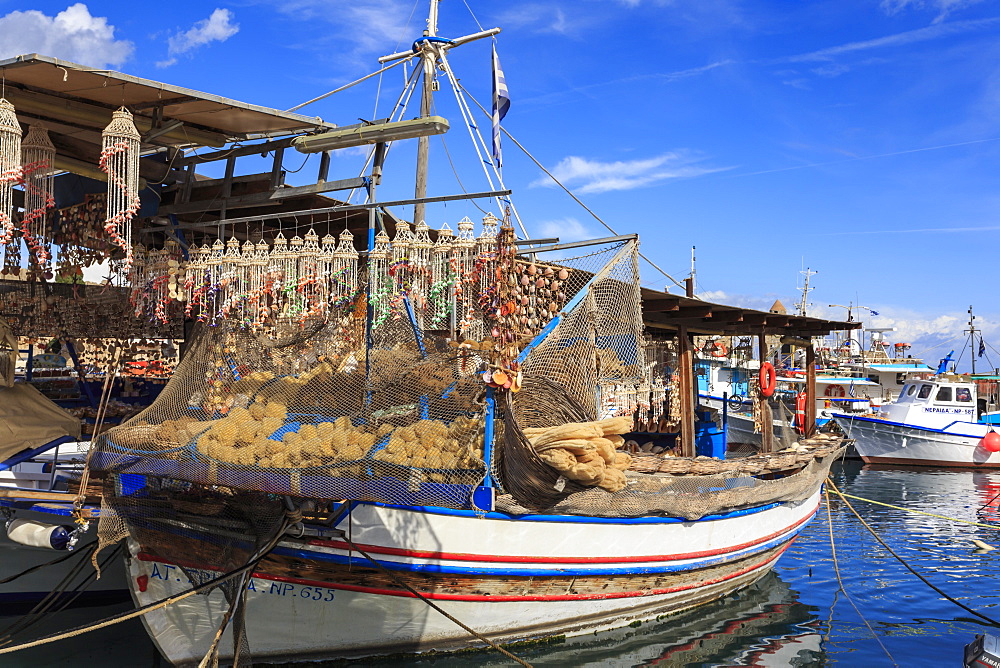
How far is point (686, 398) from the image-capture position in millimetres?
11758

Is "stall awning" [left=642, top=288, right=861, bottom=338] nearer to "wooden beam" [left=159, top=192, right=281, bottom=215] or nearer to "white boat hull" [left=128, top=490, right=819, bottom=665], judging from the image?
"white boat hull" [left=128, top=490, right=819, bottom=665]


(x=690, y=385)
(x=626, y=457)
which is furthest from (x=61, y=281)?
(x=690, y=385)

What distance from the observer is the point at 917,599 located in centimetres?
1050

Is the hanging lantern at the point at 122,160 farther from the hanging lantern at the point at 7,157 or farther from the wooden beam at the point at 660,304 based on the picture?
the wooden beam at the point at 660,304

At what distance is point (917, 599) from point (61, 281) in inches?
459

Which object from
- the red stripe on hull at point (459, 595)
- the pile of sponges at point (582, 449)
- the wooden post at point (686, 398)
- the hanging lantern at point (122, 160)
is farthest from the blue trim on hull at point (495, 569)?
the hanging lantern at point (122, 160)

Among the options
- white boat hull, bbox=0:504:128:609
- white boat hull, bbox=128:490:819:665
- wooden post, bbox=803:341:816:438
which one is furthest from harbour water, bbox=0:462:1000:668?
wooden post, bbox=803:341:816:438

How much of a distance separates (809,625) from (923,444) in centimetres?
1941

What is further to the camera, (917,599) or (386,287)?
(917,599)

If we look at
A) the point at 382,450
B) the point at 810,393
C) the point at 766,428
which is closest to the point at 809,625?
the point at 766,428

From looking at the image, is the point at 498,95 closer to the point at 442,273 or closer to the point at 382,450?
the point at 442,273

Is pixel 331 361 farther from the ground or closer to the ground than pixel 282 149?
closer to the ground

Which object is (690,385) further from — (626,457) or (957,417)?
(957,417)

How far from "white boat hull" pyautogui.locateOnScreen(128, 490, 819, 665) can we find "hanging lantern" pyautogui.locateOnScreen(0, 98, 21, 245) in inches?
117
